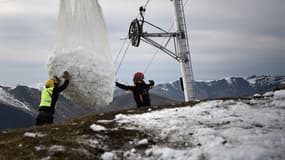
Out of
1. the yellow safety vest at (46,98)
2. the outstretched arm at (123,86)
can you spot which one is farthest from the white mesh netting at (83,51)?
the outstretched arm at (123,86)

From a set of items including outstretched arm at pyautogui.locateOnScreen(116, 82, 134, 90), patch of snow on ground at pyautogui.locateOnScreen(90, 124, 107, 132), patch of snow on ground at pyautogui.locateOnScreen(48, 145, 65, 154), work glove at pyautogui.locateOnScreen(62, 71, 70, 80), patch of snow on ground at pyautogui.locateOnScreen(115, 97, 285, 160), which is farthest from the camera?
outstretched arm at pyautogui.locateOnScreen(116, 82, 134, 90)

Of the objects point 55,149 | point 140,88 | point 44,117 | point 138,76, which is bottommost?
point 55,149

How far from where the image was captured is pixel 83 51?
8.03 meters

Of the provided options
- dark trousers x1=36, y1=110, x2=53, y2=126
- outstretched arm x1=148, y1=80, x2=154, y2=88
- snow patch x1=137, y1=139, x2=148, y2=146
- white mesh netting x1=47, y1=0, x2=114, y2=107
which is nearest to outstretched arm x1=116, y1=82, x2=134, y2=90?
outstretched arm x1=148, y1=80, x2=154, y2=88

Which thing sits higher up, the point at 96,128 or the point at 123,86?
the point at 123,86

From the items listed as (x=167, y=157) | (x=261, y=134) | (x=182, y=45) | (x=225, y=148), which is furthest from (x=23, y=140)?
(x=182, y=45)

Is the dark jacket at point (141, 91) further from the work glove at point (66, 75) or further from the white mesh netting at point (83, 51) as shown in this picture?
the work glove at point (66, 75)

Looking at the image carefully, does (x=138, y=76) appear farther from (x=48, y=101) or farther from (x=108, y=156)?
(x=108, y=156)

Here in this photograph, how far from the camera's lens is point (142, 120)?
7.68 m

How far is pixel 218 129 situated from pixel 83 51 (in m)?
3.70

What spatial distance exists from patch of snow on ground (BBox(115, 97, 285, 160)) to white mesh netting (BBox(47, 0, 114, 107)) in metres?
1.06

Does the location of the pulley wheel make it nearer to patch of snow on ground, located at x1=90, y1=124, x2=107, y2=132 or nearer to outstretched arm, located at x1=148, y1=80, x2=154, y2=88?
outstretched arm, located at x1=148, y1=80, x2=154, y2=88

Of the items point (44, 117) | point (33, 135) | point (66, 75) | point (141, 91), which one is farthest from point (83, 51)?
point (141, 91)

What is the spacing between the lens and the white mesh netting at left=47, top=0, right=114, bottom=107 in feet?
26.6
